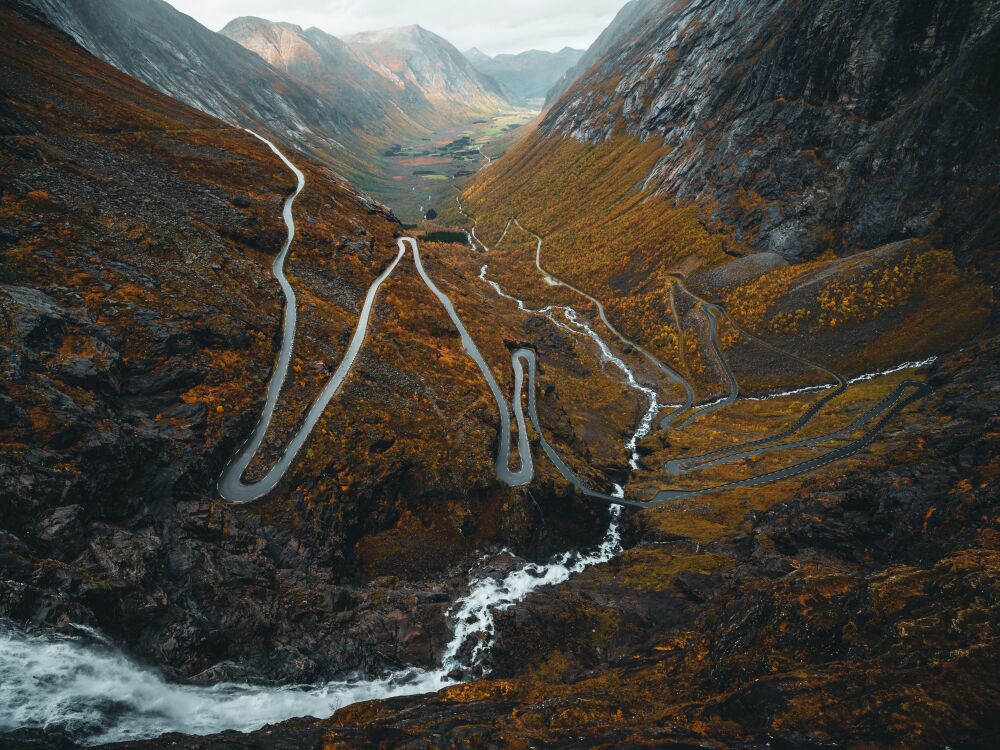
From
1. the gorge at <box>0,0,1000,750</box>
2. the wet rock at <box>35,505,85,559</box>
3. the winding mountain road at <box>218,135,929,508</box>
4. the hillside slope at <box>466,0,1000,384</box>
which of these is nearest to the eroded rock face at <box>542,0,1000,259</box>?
the hillside slope at <box>466,0,1000,384</box>

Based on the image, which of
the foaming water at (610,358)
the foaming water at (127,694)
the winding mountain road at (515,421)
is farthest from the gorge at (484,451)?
the foaming water at (610,358)

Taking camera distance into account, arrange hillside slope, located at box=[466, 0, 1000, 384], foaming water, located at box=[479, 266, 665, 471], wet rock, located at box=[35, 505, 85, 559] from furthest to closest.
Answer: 1. foaming water, located at box=[479, 266, 665, 471]
2. hillside slope, located at box=[466, 0, 1000, 384]
3. wet rock, located at box=[35, 505, 85, 559]

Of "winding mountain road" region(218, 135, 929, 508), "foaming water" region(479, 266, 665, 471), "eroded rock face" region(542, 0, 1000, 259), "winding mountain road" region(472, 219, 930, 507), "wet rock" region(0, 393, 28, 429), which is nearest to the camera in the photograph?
"wet rock" region(0, 393, 28, 429)

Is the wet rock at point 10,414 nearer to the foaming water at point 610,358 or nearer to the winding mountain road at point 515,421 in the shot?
the winding mountain road at point 515,421

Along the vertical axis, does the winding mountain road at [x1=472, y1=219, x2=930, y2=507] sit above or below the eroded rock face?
below

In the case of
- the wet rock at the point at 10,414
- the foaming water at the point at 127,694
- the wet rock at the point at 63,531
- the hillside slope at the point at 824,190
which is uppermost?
the hillside slope at the point at 824,190

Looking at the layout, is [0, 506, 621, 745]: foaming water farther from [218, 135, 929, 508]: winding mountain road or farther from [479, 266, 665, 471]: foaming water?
[479, 266, 665, 471]: foaming water

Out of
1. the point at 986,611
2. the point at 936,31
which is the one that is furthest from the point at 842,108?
the point at 986,611
